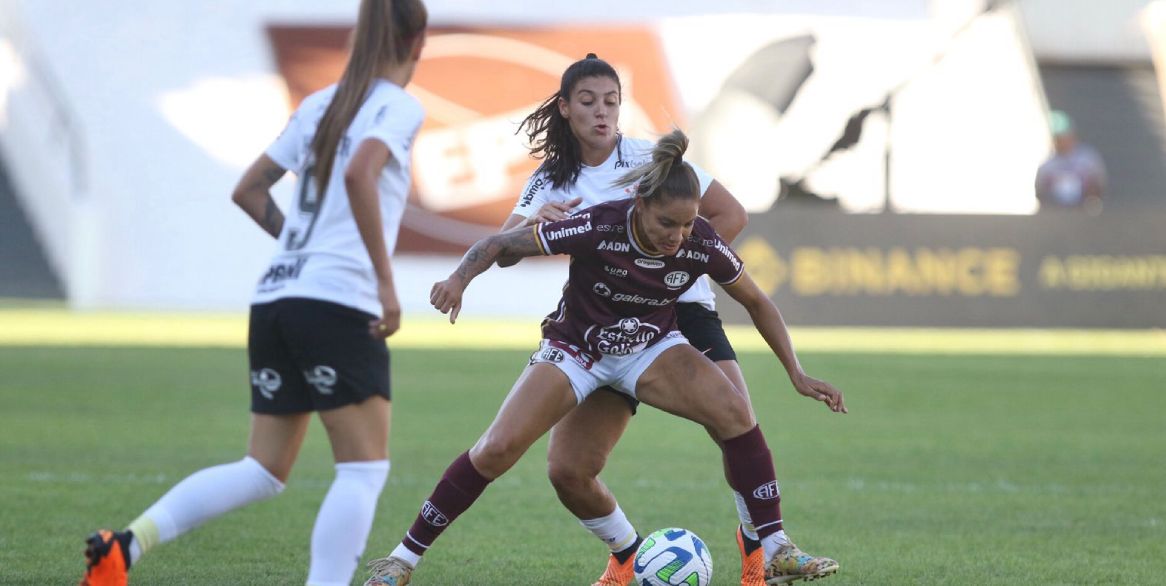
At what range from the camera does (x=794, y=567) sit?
18.0 ft

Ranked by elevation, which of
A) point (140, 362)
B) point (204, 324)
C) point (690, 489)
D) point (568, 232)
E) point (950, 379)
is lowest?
point (204, 324)

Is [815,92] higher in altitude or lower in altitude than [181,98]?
higher

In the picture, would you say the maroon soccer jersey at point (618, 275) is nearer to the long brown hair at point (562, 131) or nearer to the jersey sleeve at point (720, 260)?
the jersey sleeve at point (720, 260)

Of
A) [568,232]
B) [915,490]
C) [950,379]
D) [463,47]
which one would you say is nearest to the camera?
[568,232]

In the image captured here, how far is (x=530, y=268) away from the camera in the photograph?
27.0m

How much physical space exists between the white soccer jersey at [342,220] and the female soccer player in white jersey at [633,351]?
60 centimetres

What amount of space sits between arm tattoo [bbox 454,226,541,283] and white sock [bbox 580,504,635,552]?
1.08 metres

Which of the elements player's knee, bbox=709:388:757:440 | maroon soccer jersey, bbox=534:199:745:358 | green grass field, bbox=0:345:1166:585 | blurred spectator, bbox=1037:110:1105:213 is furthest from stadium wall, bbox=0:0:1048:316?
player's knee, bbox=709:388:757:440

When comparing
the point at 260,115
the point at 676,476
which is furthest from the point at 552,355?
the point at 260,115

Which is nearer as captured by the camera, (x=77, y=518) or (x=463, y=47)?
(x=77, y=518)

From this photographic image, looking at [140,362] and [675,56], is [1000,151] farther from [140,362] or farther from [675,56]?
[140,362]

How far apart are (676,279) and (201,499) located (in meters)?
1.77

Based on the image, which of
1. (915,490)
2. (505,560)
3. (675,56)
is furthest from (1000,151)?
(505,560)

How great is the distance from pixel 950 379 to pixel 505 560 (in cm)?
913
